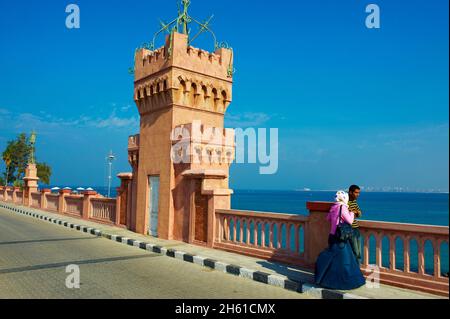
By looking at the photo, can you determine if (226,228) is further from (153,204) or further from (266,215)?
(153,204)

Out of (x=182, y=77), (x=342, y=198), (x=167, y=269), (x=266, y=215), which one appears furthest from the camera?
(x=182, y=77)

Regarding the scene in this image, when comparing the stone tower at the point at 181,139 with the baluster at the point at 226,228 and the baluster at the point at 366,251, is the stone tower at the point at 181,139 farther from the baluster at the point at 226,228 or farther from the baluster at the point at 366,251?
the baluster at the point at 366,251

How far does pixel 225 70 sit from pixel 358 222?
8.04 m

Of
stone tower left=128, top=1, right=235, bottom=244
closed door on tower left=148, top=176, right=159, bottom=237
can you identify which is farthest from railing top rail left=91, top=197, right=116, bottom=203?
closed door on tower left=148, top=176, right=159, bottom=237

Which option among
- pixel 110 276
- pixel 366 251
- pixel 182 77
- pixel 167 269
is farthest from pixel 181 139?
pixel 366 251

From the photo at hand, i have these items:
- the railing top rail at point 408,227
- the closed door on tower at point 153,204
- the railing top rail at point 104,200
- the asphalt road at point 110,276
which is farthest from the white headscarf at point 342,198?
the railing top rail at point 104,200

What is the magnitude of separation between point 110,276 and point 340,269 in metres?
4.50

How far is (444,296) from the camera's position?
602 cm

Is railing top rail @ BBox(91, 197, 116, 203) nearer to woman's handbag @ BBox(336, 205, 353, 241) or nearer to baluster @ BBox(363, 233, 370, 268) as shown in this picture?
baluster @ BBox(363, 233, 370, 268)

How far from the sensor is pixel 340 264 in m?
6.46

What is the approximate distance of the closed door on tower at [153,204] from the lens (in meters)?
13.1
